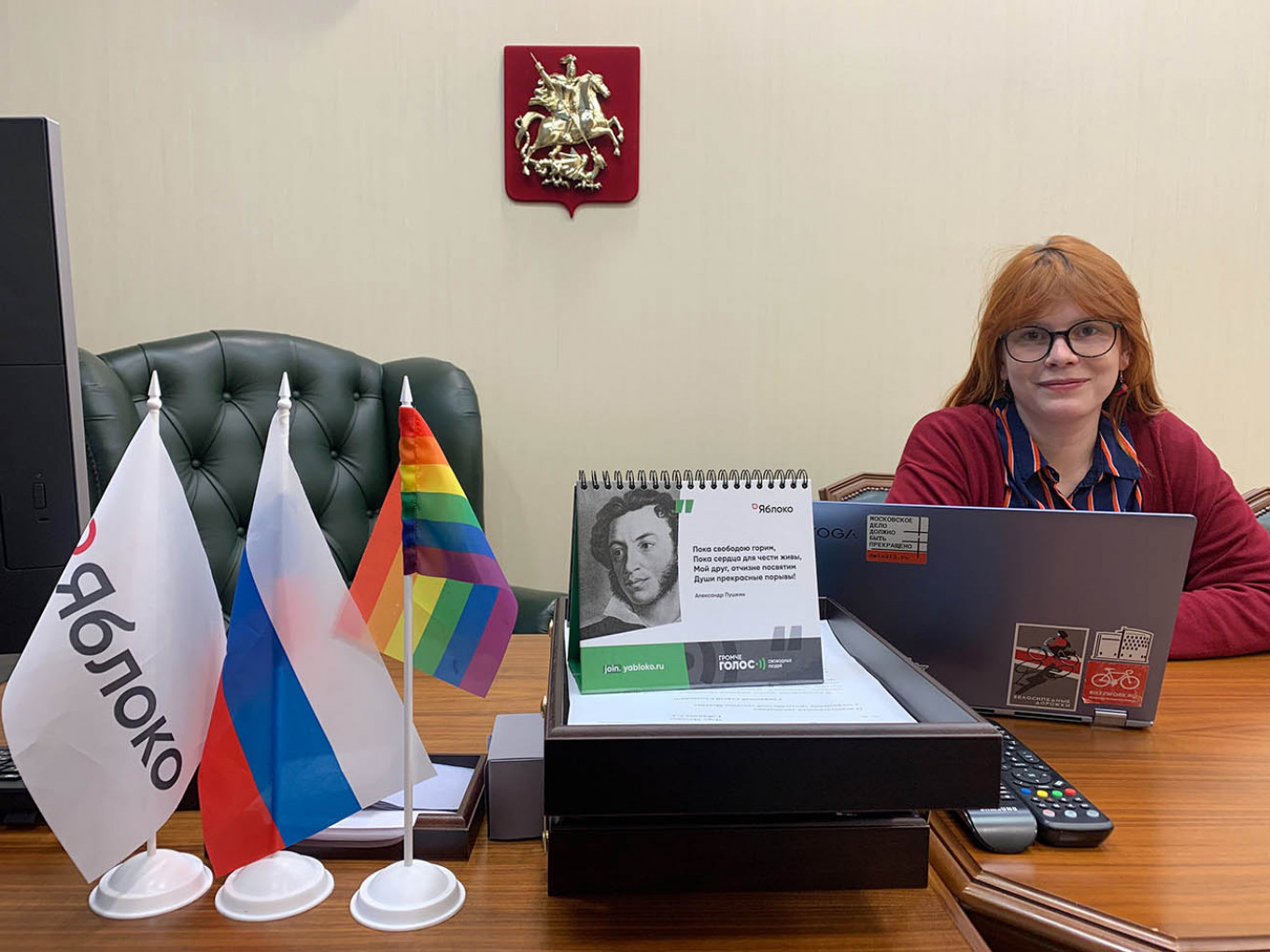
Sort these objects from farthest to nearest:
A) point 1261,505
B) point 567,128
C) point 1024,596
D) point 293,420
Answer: point 567,128, point 293,420, point 1261,505, point 1024,596

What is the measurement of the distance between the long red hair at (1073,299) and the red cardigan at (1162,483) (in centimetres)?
8

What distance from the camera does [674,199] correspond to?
2266mm

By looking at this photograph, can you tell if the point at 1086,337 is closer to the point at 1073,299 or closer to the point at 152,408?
the point at 1073,299

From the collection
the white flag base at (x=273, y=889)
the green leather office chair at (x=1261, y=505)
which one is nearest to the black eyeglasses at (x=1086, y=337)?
the green leather office chair at (x=1261, y=505)

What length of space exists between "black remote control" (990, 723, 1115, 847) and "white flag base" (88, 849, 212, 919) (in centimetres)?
66

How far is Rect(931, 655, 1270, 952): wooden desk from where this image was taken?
634 mm

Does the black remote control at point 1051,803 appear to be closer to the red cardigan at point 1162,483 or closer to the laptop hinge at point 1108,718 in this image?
the laptop hinge at point 1108,718

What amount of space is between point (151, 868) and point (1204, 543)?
1622 millimetres

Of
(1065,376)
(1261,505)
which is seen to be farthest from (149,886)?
(1261,505)

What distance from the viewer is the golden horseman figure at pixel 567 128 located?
7.12ft

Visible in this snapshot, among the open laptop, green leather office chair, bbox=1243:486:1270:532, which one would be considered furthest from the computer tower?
green leather office chair, bbox=1243:486:1270:532

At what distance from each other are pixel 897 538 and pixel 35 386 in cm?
87

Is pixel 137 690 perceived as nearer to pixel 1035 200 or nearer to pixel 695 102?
pixel 695 102

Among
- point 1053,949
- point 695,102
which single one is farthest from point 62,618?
point 695,102
